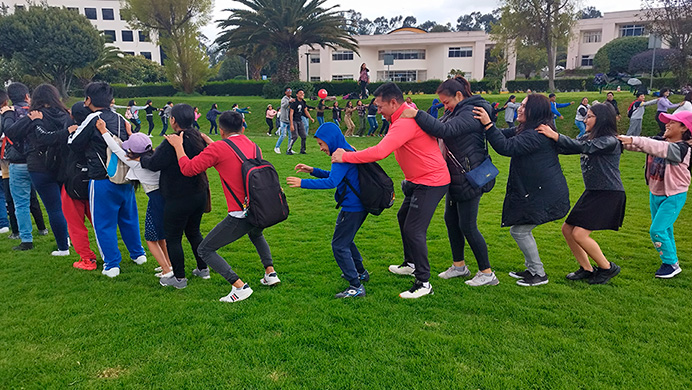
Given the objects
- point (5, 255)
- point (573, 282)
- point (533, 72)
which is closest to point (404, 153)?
point (573, 282)

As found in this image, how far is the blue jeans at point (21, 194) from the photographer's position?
6.26 metres

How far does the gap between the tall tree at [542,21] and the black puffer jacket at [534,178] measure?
1269 inches

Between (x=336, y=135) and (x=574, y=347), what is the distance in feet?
8.52

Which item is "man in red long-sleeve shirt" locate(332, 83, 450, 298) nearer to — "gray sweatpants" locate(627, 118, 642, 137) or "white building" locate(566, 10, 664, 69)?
"gray sweatpants" locate(627, 118, 642, 137)

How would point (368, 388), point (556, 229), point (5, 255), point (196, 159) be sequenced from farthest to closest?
point (556, 229) < point (5, 255) < point (196, 159) < point (368, 388)

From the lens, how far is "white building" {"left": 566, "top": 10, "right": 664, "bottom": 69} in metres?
54.8

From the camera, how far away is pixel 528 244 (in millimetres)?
4703

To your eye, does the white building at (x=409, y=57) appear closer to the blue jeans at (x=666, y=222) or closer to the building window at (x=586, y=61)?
the building window at (x=586, y=61)

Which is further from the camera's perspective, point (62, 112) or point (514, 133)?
point (62, 112)

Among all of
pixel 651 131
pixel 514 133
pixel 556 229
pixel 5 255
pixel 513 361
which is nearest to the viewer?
pixel 513 361

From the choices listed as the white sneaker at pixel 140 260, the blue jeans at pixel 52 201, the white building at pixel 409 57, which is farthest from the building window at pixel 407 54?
the white sneaker at pixel 140 260

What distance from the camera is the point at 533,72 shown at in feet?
197

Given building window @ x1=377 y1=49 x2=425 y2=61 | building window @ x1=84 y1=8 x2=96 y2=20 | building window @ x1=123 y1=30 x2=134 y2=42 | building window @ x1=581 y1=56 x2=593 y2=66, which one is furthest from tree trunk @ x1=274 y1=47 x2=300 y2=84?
building window @ x1=84 y1=8 x2=96 y2=20

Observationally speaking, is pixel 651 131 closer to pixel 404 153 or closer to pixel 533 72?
pixel 404 153
